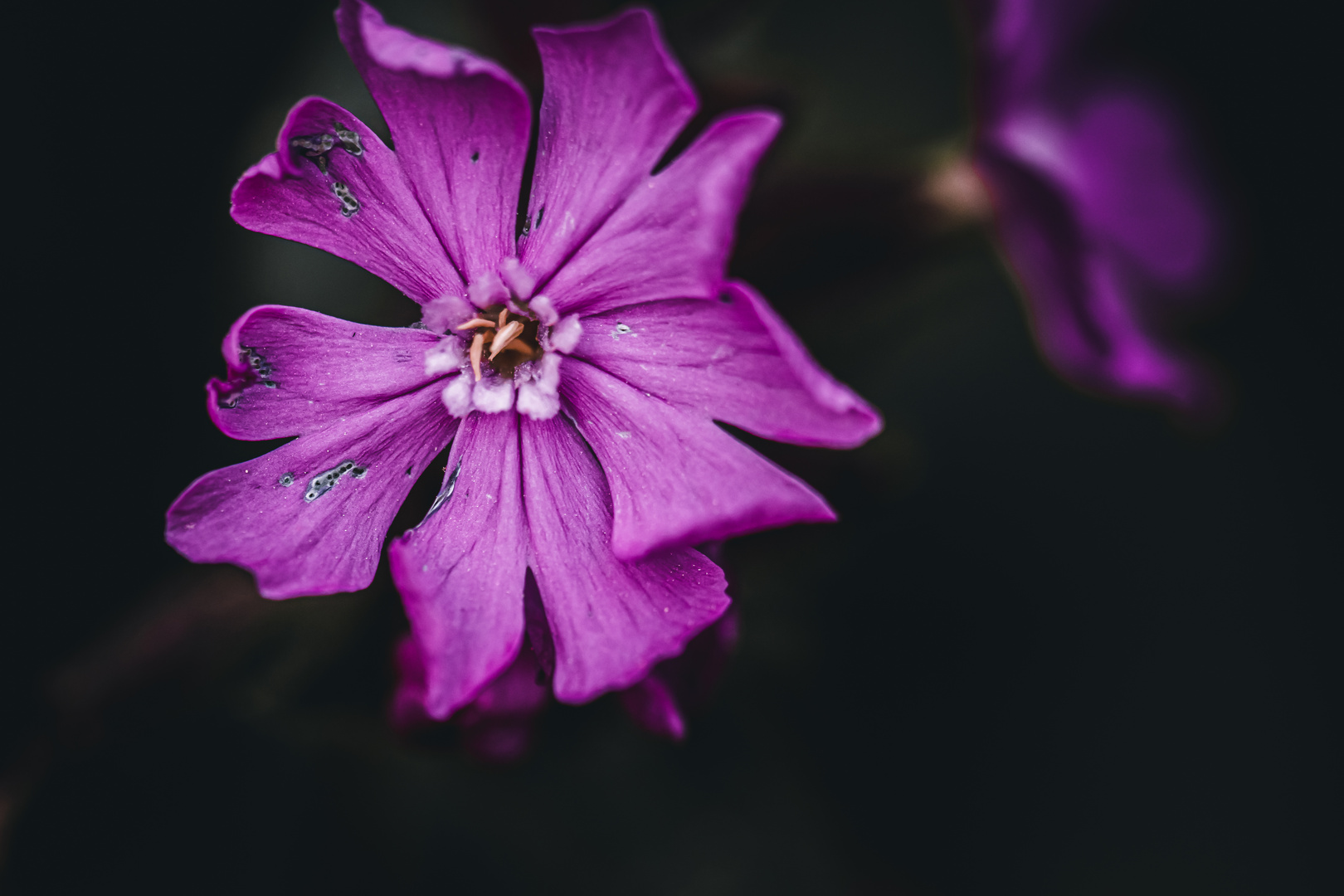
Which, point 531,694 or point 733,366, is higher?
point 733,366

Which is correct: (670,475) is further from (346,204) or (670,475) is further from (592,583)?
(346,204)

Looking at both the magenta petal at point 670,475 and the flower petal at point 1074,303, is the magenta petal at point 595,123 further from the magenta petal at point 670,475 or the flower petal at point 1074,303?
the flower petal at point 1074,303

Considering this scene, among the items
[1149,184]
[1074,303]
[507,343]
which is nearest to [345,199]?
[507,343]

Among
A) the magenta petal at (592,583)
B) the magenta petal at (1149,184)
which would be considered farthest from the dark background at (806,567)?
the magenta petal at (592,583)

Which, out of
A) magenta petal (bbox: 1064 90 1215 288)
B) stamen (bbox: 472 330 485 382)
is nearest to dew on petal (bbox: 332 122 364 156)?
stamen (bbox: 472 330 485 382)

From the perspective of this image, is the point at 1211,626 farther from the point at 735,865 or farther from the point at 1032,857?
the point at 735,865
